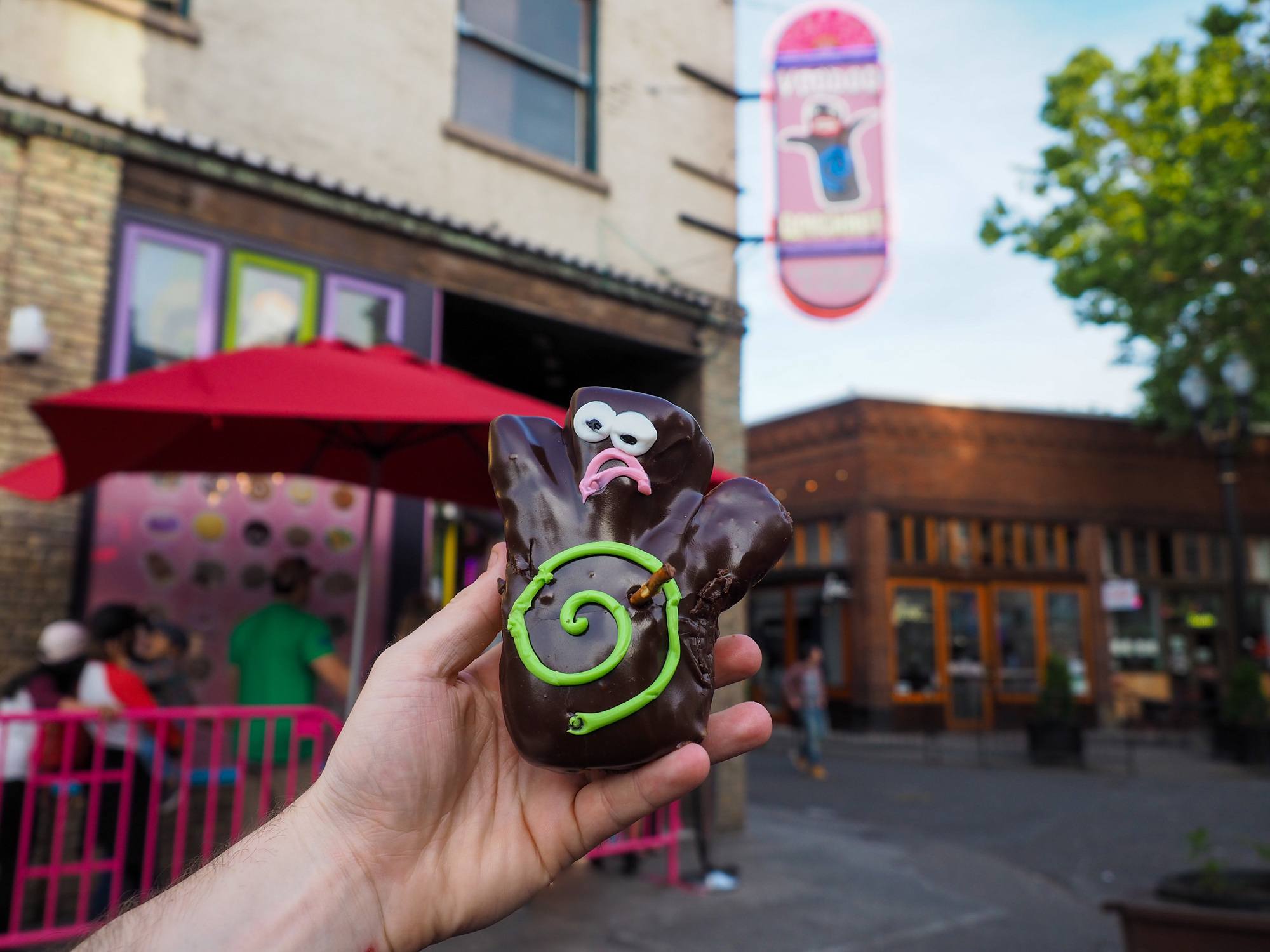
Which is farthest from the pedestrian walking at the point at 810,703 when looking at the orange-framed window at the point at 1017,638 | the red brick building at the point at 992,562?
the orange-framed window at the point at 1017,638

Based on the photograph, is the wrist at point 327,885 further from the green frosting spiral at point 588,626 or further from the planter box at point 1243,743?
the planter box at point 1243,743

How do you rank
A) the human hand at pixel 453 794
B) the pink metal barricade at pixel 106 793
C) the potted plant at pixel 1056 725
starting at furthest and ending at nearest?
the potted plant at pixel 1056 725, the pink metal barricade at pixel 106 793, the human hand at pixel 453 794

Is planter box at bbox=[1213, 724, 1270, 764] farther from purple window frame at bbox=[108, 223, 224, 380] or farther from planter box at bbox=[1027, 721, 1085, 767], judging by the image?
purple window frame at bbox=[108, 223, 224, 380]

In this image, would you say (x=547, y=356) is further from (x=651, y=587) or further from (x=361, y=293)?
(x=651, y=587)

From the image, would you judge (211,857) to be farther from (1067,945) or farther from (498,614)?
(1067,945)

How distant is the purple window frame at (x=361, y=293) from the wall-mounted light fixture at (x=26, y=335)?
1747 millimetres

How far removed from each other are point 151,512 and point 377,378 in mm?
2816

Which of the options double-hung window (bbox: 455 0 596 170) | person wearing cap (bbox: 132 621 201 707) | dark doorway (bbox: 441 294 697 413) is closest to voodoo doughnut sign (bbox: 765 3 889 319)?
dark doorway (bbox: 441 294 697 413)

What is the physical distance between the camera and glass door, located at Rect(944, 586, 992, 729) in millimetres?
19281

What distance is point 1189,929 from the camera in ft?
12.7

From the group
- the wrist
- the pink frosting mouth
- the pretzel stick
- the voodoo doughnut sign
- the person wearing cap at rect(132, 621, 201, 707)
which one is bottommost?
the wrist

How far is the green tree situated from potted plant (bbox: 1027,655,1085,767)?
215 inches

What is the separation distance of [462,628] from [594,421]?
0.48 m

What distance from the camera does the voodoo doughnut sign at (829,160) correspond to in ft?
27.3
